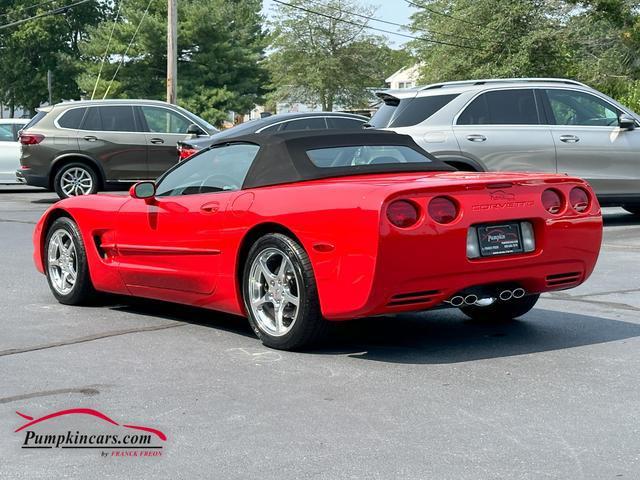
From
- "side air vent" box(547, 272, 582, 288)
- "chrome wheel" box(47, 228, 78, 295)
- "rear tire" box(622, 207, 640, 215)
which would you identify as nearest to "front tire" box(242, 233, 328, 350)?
"side air vent" box(547, 272, 582, 288)

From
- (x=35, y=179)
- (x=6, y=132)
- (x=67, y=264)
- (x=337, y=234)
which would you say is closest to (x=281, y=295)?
(x=337, y=234)

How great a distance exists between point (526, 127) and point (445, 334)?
7501mm

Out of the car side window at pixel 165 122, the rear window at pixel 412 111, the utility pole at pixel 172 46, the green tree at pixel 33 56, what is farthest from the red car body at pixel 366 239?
the green tree at pixel 33 56

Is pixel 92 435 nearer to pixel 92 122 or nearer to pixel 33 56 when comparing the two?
pixel 92 122

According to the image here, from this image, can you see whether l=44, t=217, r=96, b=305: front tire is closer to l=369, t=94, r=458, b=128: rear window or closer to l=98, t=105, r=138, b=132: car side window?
l=369, t=94, r=458, b=128: rear window

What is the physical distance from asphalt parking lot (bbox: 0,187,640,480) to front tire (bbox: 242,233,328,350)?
0.43 feet

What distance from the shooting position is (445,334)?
280 inches

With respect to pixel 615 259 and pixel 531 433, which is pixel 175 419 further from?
pixel 615 259

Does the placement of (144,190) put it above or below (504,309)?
above

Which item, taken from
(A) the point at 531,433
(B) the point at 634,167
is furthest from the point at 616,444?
(B) the point at 634,167

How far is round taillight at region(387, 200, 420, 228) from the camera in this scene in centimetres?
599

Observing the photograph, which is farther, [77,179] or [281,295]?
[77,179]

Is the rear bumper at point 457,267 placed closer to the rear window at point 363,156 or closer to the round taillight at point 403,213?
the round taillight at point 403,213

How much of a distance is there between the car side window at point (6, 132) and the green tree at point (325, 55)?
48828 millimetres
